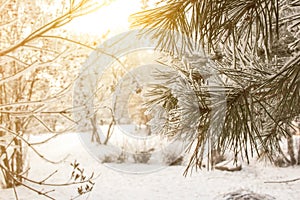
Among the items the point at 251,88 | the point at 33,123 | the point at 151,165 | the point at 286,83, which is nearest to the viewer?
the point at 286,83

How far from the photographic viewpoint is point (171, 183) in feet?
17.7

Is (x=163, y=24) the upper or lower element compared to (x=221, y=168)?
upper

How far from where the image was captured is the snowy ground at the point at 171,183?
477 cm

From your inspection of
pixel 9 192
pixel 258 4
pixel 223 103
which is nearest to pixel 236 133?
pixel 223 103

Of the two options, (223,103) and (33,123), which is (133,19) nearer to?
(223,103)

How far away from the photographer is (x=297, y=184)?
5.11 metres

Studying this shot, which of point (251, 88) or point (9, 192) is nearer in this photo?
point (251, 88)

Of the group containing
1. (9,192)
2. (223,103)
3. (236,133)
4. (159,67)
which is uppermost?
(159,67)

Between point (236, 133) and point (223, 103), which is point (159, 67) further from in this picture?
point (236, 133)

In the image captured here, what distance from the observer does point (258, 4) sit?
1.22 meters

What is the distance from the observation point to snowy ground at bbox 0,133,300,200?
477 cm

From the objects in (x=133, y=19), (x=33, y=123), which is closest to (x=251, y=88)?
(x=133, y=19)

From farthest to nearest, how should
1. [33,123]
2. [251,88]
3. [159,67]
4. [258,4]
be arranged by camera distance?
1. [33,123]
2. [159,67]
3. [251,88]
4. [258,4]

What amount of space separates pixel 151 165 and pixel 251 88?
5.45 m
